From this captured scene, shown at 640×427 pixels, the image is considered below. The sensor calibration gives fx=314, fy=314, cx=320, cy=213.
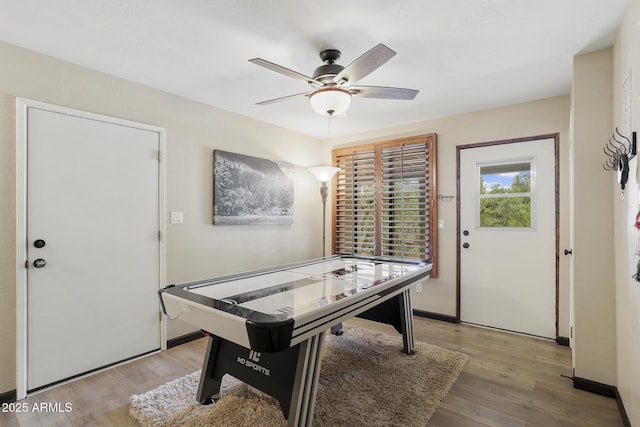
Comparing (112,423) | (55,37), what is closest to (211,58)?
(55,37)

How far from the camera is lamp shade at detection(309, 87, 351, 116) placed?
2.02 meters

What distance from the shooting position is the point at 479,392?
2.21 metres

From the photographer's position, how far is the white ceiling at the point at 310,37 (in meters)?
1.79

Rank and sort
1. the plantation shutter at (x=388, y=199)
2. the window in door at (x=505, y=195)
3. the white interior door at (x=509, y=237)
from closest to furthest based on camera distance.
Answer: the white interior door at (x=509, y=237)
the window in door at (x=505, y=195)
the plantation shutter at (x=388, y=199)

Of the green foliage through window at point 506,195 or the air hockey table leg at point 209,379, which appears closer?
the air hockey table leg at point 209,379

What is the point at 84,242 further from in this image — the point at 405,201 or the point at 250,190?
the point at 405,201

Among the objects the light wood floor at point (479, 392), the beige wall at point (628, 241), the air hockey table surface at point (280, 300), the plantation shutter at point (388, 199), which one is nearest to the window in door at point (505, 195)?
the plantation shutter at point (388, 199)

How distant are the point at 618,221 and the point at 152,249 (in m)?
3.57

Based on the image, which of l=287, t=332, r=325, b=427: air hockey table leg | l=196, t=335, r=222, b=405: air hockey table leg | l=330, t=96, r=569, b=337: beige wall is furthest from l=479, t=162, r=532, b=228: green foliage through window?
l=196, t=335, r=222, b=405: air hockey table leg

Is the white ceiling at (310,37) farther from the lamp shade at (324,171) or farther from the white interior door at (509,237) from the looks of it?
the lamp shade at (324,171)

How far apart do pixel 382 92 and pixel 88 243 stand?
2.52 m

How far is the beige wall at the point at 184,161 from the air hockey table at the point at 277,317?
1138 millimetres

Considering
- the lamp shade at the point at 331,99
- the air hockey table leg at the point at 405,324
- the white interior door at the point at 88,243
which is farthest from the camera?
the air hockey table leg at the point at 405,324

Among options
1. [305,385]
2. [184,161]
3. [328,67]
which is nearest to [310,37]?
[328,67]
